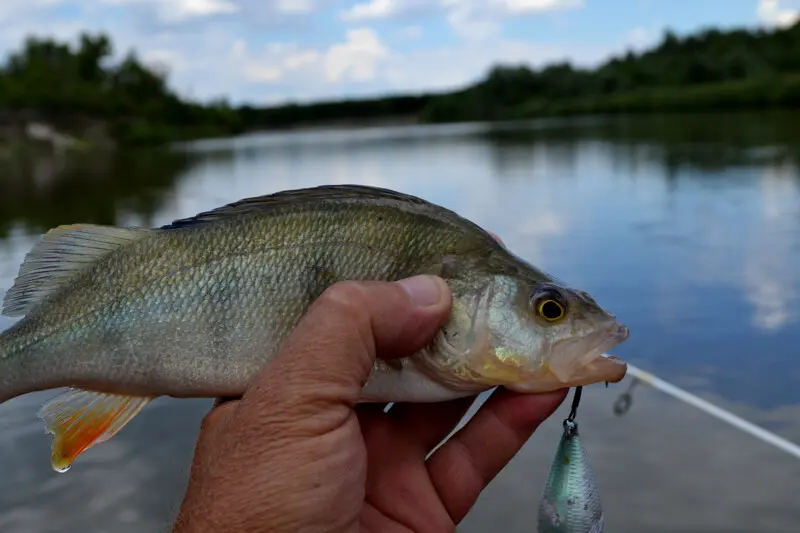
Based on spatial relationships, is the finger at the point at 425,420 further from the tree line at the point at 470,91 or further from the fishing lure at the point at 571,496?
the tree line at the point at 470,91

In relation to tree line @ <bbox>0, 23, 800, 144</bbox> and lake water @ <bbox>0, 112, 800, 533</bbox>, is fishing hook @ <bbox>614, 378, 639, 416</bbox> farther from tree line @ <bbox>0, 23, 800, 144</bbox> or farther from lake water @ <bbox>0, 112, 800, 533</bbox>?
tree line @ <bbox>0, 23, 800, 144</bbox>

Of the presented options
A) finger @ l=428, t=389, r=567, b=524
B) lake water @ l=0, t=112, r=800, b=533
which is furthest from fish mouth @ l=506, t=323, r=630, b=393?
lake water @ l=0, t=112, r=800, b=533

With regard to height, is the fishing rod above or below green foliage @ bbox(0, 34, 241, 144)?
below

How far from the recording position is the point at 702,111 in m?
77.6

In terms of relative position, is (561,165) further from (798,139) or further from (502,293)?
(502,293)

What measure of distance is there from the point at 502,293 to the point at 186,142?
4000 inches

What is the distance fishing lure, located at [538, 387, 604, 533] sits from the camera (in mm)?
2643

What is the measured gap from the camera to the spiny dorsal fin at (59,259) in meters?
2.85

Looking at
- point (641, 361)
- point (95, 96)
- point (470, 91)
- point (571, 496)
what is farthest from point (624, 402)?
point (470, 91)

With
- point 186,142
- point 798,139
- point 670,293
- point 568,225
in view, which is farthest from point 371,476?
point 186,142

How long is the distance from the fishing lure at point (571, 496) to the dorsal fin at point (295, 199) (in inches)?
45.7

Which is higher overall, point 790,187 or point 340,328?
point 340,328

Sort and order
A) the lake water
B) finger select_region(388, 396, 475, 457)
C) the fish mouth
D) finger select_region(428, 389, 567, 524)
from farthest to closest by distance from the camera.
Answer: the lake water
finger select_region(388, 396, 475, 457)
finger select_region(428, 389, 567, 524)
the fish mouth

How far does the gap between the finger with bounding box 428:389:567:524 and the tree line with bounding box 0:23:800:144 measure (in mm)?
77712
